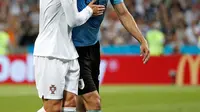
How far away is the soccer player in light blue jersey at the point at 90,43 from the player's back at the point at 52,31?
33.8 inches

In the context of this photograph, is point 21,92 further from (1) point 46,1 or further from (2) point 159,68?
(1) point 46,1

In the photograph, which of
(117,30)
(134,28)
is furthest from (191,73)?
(134,28)

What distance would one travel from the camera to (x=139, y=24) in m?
25.0

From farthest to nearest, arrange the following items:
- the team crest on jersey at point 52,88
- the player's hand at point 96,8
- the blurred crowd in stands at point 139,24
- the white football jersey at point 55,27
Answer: the blurred crowd in stands at point 139,24
the player's hand at point 96,8
the team crest on jersey at point 52,88
the white football jersey at point 55,27

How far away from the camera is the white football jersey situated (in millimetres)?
7211

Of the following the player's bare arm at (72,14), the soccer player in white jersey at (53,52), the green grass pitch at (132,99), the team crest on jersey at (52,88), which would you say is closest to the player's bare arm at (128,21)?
the soccer player in white jersey at (53,52)

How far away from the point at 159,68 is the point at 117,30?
3657 mm

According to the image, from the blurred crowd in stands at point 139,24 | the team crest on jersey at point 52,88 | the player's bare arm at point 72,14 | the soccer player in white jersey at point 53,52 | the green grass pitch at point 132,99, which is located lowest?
the green grass pitch at point 132,99

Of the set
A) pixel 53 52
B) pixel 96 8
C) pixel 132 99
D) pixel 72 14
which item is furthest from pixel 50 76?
pixel 132 99

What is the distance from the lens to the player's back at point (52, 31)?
7.23 m

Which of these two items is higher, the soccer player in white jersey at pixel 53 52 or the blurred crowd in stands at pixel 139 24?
the soccer player in white jersey at pixel 53 52

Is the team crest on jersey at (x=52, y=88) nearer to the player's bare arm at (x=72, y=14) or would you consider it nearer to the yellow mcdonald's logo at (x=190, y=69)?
the player's bare arm at (x=72, y=14)

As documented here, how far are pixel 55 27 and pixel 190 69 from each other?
47.6ft

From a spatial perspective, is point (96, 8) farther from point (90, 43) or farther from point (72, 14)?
point (90, 43)
